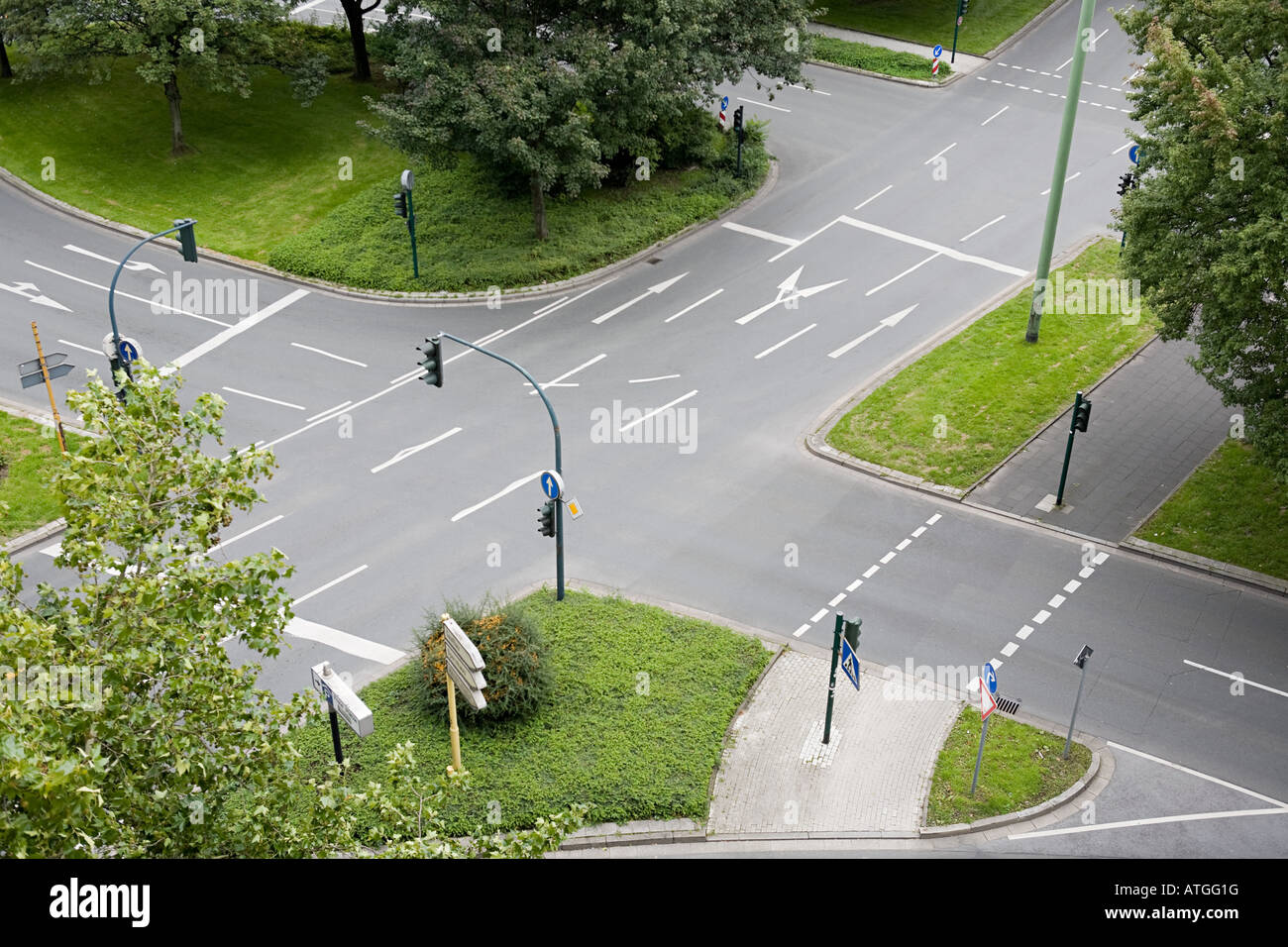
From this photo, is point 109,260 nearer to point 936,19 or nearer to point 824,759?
point 824,759

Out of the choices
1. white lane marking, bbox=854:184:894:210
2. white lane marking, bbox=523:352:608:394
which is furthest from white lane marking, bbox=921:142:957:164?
white lane marking, bbox=523:352:608:394

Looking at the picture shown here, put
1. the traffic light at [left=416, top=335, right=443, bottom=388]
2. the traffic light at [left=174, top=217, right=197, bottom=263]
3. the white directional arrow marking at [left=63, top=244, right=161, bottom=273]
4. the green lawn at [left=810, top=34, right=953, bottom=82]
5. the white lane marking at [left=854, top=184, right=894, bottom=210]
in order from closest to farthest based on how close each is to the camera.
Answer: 1. the traffic light at [left=416, top=335, right=443, bottom=388]
2. the traffic light at [left=174, top=217, right=197, bottom=263]
3. the white directional arrow marking at [left=63, top=244, right=161, bottom=273]
4. the white lane marking at [left=854, top=184, right=894, bottom=210]
5. the green lawn at [left=810, top=34, right=953, bottom=82]

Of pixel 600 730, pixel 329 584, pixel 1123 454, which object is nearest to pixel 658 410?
pixel 329 584

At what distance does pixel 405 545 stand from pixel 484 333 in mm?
8833

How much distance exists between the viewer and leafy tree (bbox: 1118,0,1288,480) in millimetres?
21703

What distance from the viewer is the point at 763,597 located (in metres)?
25.0

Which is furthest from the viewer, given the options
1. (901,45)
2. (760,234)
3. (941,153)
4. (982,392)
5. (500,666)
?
(901,45)

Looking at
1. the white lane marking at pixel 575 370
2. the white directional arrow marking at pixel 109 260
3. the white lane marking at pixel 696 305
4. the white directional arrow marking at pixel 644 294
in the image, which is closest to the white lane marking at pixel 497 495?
the white lane marking at pixel 575 370

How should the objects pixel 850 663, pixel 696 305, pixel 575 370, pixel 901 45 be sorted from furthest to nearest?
1. pixel 901 45
2. pixel 696 305
3. pixel 575 370
4. pixel 850 663

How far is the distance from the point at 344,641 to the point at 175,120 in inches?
976

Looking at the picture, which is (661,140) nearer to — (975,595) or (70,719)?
(975,595)

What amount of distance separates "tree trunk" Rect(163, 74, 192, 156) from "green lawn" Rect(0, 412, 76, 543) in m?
14.9

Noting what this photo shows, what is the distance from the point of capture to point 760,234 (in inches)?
1499

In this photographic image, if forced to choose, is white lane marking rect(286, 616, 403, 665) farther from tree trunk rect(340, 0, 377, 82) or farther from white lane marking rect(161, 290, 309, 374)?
tree trunk rect(340, 0, 377, 82)
